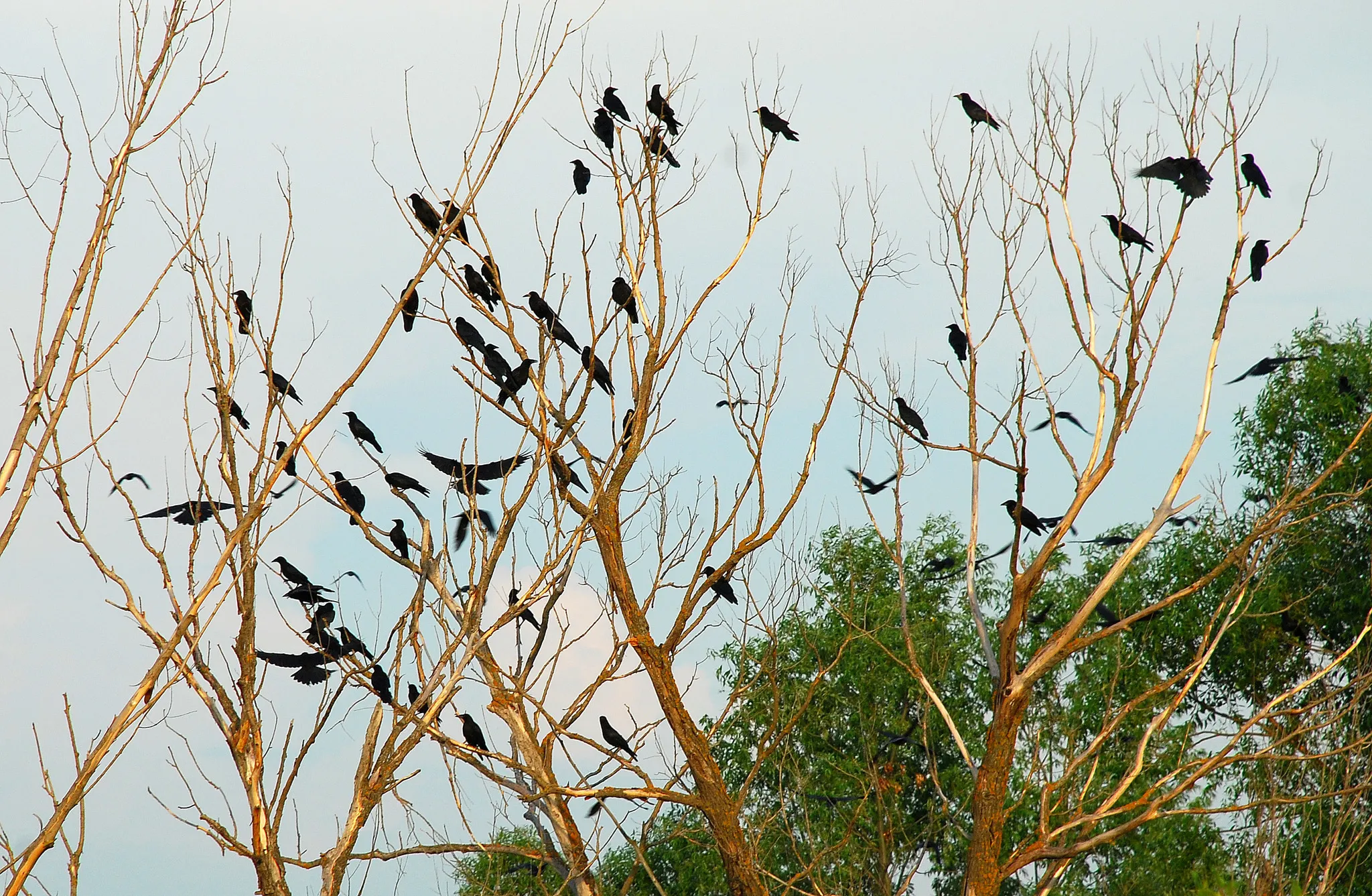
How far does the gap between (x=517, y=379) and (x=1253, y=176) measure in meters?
3.44

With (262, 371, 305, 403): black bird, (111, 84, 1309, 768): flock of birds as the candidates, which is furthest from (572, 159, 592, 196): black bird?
(262, 371, 305, 403): black bird

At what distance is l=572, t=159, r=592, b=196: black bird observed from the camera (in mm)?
5844

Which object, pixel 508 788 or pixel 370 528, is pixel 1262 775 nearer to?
pixel 508 788

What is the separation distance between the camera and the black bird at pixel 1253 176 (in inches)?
214

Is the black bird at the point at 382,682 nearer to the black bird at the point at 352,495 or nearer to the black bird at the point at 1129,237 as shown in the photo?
the black bird at the point at 352,495

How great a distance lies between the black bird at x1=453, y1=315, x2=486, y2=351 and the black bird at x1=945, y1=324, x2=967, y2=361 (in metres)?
2.32

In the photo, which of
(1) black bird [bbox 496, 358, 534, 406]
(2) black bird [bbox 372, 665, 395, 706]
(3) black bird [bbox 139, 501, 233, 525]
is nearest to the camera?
(3) black bird [bbox 139, 501, 233, 525]

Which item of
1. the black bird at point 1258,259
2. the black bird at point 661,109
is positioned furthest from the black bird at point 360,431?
the black bird at point 1258,259

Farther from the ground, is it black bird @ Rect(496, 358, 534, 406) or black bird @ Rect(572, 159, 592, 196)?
black bird @ Rect(572, 159, 592, 196)

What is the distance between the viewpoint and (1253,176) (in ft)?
18.0

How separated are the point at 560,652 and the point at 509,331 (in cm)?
150

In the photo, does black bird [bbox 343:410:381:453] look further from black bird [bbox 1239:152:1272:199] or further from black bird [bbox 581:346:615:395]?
black bird [bbox 1239:152:1272:199]

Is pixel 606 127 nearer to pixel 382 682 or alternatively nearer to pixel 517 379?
pixel 517 379

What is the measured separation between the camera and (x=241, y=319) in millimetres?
4453
